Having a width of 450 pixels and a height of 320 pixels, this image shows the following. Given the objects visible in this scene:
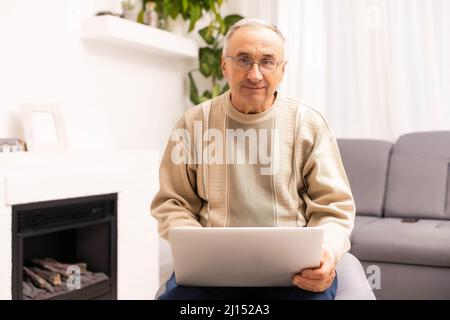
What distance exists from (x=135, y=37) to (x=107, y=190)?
3.23 feet

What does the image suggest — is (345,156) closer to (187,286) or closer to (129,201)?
(129,201)

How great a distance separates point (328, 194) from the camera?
4.95ft

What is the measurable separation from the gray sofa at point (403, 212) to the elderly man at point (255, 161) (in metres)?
1.37

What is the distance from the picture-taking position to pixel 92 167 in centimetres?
290

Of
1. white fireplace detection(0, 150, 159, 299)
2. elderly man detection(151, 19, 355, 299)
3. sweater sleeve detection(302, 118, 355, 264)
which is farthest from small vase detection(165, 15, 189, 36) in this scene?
sweater sleeve detection(302, 118, 355, 264)

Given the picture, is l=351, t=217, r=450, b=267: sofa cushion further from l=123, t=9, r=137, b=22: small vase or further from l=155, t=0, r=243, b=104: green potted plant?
l=123, t=9, r=137, b=22: small vase

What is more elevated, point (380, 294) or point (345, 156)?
point (345, 156)

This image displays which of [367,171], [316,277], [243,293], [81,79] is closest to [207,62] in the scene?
[81,79]

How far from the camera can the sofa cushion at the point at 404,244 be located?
8.88 feet

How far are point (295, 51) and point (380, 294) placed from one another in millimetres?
1830

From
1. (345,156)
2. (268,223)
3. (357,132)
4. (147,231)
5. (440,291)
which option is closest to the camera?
(268,223)

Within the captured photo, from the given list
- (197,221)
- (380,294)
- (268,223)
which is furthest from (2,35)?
(380,294)

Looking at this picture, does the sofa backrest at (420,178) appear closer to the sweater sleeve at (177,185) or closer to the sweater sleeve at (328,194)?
the sweater sleeve at (328,194)
